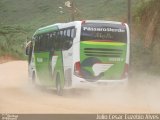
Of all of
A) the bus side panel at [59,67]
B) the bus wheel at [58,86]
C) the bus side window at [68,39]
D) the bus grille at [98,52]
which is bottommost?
the bus wheel at [58,86]

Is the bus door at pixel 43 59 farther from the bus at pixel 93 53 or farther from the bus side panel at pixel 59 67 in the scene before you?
the bus at pixel 93 53

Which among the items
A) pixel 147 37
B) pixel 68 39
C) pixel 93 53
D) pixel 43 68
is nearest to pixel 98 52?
pixel 93 53

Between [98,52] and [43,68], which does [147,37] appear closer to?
[43,68]

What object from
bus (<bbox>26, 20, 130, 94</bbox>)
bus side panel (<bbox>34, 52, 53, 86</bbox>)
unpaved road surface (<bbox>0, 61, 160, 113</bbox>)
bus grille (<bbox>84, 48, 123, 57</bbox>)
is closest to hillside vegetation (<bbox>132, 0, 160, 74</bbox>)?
unpaved road surface (<bbox>0, 61, 160, 113</bbox>)

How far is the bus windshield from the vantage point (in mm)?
20844

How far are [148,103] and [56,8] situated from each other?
79819mm

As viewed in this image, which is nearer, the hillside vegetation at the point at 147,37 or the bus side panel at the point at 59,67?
the bus side panel at the point at 59,67

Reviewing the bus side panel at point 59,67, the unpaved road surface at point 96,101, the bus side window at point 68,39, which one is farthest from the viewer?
the bus side panel at point 59,67

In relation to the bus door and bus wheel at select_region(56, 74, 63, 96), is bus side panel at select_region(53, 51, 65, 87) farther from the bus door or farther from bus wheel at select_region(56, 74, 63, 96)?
the bus door

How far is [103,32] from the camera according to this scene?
21031 mm

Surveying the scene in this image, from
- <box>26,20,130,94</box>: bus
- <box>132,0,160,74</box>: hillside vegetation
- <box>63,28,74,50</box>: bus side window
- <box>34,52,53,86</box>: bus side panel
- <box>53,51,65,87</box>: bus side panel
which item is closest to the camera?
<box>26,20,130,94</box>: bus

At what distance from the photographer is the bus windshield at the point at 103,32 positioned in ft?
68.4

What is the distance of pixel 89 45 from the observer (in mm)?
20828

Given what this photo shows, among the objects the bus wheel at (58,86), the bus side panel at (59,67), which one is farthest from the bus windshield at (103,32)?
the bus wheel at (58,86)
